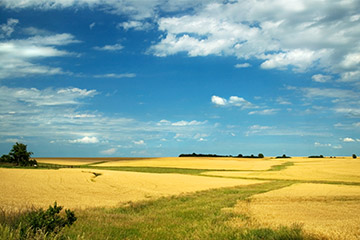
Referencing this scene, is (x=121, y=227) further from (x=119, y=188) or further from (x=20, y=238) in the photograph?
(x=119, y=188)

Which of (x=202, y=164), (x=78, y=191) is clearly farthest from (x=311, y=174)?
(x=78, y=191)

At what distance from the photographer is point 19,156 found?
6175 cm

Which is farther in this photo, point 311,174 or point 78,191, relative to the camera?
point 311,174

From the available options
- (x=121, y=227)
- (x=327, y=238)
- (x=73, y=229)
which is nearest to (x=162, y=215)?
(x=121, y=227)

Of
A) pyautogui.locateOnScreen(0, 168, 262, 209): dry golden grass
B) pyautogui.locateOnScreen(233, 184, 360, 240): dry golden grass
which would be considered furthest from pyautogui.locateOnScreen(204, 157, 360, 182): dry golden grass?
pyautogui.locateOnScreen(233, 184, 360, 240): dry golden grass

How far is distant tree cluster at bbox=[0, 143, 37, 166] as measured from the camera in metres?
60.4

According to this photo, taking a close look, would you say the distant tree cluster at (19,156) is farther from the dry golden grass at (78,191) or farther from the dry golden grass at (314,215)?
the dry golden grass at (314,215)

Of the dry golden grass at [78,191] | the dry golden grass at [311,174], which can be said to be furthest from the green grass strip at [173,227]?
the dry golden grass at [311,174]

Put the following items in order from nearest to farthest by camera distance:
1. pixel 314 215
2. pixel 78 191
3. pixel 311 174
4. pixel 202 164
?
pixel 314 215, pixel 78 191, pixel 311 174, pixel 202 164

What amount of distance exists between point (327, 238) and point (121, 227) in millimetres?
6764

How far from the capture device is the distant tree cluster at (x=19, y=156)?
60.4m

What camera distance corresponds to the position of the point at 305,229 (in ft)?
35.8

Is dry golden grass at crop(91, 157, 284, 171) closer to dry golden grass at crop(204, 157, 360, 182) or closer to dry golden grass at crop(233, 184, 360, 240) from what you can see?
dry golden grass at crop(204, 157, 360, 182)

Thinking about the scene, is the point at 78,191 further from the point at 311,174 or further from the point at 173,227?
the point at 311,174
